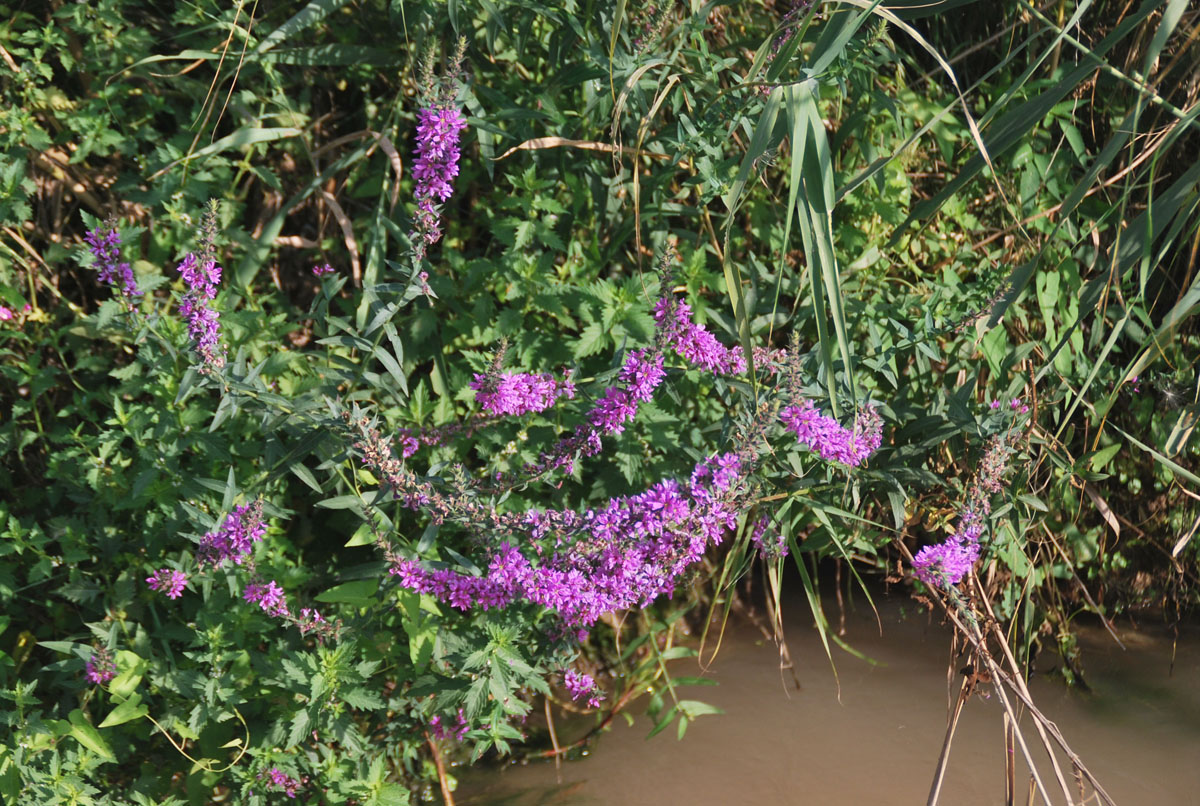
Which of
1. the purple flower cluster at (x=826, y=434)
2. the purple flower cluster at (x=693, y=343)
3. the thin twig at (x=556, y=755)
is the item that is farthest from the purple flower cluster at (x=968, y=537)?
the thin twig at (x=556, y=755)

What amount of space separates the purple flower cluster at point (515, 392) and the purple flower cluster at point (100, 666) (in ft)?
2.99

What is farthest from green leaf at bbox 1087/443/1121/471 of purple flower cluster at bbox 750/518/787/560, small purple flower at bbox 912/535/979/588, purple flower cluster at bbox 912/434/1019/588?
purple flower cluster at bbox 750/518/787/560

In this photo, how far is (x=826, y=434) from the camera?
1855 millimetres

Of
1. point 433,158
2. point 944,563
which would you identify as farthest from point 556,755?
point 433,158

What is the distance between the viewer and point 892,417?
2.10 m

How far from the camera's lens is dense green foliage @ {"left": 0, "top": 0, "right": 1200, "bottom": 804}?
1944 millimetres

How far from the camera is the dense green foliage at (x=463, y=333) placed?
1.94 metres

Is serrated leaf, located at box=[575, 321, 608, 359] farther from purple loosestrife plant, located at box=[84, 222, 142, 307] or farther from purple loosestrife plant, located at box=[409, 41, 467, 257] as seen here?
purple loosestrife plant, located at box=[84, 222, 142, 307]

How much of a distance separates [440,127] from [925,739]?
186 centimetres

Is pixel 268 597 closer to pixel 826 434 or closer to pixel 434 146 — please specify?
pixel 434 146

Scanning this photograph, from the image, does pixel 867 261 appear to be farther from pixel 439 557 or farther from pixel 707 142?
pixel 439 557

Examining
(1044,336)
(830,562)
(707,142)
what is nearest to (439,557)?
(707,142)

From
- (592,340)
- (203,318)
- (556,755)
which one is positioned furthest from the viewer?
(556,755)

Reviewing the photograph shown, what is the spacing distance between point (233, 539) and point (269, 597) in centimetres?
14
